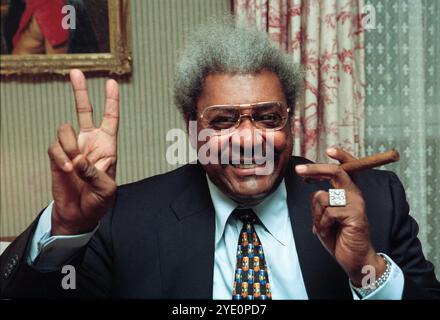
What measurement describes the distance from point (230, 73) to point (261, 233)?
376 mm

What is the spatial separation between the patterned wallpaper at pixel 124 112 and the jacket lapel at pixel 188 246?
0.98 metres

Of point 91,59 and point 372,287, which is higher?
point 91,59

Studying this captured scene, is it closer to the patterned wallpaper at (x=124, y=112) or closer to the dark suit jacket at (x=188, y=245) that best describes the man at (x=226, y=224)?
the dark suit jacket at (x=188, y=245)

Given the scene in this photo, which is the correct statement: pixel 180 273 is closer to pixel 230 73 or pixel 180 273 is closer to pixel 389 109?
pixel 230 73

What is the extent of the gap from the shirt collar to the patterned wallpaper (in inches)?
40.0

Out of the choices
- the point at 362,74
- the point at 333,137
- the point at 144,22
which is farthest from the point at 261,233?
the point at 144,22

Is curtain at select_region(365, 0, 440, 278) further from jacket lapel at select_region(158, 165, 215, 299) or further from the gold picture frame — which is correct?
jacket lapel at select_region(158, 165, 215, 299)

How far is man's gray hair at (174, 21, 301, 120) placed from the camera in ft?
3.54

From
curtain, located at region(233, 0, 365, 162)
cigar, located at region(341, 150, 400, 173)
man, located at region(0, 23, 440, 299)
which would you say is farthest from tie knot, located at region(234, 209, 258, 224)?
curtain, located at region(233, 0, 365, 162)

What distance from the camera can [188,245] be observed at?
1064 millimetres

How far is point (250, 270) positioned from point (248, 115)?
342 millimetres

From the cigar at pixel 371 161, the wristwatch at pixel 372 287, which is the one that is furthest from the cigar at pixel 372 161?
the wristwatch at pixel 372 287

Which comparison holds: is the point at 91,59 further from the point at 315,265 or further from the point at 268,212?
the point at 315,265

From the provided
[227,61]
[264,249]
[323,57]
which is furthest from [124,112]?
[264,249]
